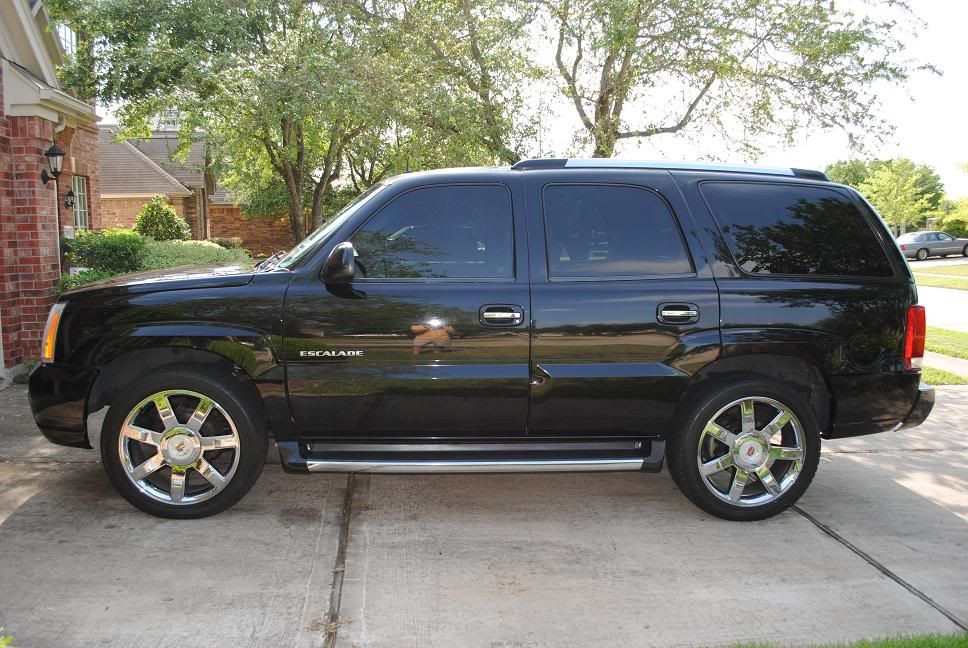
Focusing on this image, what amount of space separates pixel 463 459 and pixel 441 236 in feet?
4.12

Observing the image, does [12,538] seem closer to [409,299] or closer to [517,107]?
[409,299]

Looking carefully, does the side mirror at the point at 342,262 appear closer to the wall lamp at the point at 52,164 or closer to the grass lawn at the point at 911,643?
the grass lawn at the point at 911,643

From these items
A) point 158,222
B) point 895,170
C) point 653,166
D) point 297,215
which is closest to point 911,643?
point 653,166

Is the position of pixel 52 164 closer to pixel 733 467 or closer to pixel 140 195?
pixel 733 467

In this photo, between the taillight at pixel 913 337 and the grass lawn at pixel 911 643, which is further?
the taillight at pixel 913 337

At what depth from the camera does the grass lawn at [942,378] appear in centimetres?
874

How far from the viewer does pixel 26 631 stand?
3.26m

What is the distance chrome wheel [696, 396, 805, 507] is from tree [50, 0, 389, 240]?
7.43 metres

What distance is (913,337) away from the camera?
4.63m

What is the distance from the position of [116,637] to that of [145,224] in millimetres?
25640

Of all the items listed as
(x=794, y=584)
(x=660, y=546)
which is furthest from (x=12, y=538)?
(x=794, y=584)

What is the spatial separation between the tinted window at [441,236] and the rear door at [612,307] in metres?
0.20

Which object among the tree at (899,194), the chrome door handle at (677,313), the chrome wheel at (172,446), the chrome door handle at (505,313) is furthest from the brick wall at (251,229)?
the tree at (899,194)

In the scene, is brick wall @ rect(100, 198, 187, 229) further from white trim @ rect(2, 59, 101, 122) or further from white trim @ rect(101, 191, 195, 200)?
white trim @ rect(2, 59, 101, 122)
